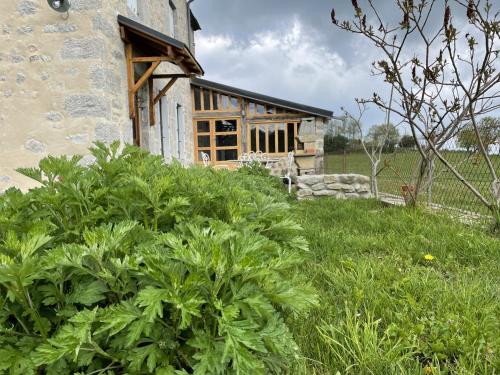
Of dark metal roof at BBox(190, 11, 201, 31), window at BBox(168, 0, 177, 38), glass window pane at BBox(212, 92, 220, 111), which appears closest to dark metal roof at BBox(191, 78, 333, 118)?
glass window pane at BBox(212, 92, 220, 111)

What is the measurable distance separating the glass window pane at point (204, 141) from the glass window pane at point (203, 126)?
0.91 feet

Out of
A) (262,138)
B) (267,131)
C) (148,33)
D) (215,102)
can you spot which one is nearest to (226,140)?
(262,138)

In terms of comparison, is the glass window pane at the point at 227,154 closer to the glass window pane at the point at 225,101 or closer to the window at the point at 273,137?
the window at the point at 273,137

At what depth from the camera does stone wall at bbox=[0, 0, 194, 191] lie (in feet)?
15.9

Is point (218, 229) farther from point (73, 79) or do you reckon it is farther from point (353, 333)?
point (73, 79)

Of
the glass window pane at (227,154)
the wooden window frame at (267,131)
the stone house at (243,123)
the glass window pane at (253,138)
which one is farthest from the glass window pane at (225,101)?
the glass window pane at (227,154)

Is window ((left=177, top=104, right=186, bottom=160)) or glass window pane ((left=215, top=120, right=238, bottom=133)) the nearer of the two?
window ((left=177, top=104, right=186, bottom=160))

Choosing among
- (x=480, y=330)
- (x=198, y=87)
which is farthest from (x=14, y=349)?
(x=198, y=87)

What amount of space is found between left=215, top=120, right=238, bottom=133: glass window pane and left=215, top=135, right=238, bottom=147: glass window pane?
274 millimetres

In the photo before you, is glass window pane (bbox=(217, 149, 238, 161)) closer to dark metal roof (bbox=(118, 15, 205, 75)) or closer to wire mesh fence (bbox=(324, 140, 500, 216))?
wire mesh fence (bbox=(324, 140, 500, 216))

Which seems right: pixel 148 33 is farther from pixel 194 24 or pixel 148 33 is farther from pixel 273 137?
pixel 273 137

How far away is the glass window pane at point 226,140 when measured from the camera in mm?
15125

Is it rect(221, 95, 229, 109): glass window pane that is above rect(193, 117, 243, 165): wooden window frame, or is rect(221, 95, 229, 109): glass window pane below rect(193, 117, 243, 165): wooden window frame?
above

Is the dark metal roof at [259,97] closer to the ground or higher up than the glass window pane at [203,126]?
higher up
